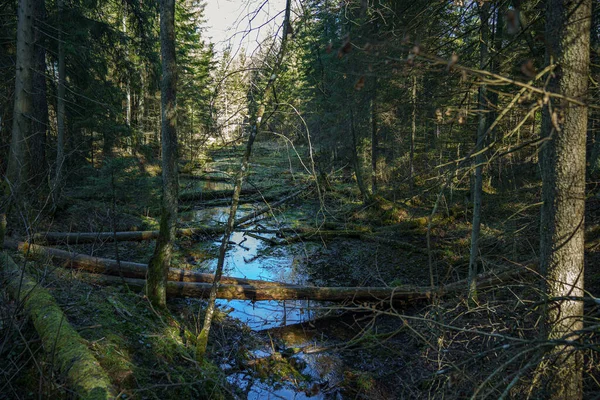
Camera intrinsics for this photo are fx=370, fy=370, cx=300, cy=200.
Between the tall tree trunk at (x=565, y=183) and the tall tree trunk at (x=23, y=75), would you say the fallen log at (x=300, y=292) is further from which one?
the tall tree trunk at (x=565, y=183)

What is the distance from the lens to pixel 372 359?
640 centimetres

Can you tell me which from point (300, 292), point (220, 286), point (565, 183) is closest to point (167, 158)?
point (220, 286)

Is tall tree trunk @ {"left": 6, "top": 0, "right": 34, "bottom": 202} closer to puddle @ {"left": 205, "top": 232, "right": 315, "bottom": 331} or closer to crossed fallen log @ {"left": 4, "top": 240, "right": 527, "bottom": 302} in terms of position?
crossed fallen log @ {"left": 4, "top": 240, "right": 527, "bottom": 302}

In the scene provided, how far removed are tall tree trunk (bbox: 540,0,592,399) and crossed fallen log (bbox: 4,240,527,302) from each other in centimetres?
388

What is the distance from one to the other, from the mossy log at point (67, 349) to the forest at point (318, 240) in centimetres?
2

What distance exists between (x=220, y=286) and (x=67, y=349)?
4422 millimetres

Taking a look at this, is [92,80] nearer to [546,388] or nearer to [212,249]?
[212,249]

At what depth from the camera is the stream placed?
17.7ft

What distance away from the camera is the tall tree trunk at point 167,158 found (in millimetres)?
5312

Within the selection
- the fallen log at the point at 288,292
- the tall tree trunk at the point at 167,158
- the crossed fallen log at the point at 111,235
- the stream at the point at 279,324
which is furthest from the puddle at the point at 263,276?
the tall tree trunk at the point at 167,158

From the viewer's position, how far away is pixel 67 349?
345cm

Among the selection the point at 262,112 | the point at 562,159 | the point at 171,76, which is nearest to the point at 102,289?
the point at 171,76

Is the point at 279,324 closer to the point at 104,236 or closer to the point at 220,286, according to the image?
the point at 220,286

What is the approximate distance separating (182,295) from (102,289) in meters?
1.66
